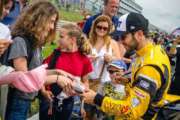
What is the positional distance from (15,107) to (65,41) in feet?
5.08

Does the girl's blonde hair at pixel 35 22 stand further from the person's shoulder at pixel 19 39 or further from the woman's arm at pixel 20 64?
the woman's arm at pixel 20 64

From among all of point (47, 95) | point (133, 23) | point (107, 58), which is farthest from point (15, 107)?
point (107, 58)

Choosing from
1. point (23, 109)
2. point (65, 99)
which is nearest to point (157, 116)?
→ point (23, 109)

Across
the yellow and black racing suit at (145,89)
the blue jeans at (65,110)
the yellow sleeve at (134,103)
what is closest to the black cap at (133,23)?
the yellow and black racing suit at (145,89)

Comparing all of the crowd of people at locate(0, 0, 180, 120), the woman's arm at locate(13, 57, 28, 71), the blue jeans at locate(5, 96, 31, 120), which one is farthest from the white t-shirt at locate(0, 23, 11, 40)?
the blue jeans at locate(5, 96, 31, 120)

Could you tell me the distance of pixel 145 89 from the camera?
4203 mm

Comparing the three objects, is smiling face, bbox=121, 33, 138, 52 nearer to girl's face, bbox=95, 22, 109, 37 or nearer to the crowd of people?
the crowd of people

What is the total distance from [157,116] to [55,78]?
1216 mm

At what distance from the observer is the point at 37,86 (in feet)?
13.5

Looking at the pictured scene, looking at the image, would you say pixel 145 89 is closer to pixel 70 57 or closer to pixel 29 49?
pixel 29 49

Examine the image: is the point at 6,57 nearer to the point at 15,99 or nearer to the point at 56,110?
the point at 15,99

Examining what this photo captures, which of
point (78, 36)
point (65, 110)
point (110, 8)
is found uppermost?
point (110, 8)

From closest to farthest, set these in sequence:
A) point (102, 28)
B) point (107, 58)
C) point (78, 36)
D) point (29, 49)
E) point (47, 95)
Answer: point (29, 49), point (47, 95), point (78, 36), point (107, 58), point (102, 28)

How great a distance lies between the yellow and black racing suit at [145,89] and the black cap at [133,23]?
0.66ft
